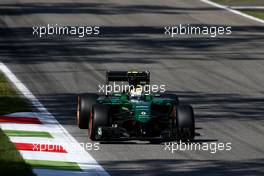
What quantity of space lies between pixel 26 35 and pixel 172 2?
1212 centimetres

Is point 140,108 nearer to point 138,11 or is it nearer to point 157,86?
point 157,86

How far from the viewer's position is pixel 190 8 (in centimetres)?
4588

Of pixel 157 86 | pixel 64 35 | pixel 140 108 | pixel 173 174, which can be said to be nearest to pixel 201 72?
pixel 157 86

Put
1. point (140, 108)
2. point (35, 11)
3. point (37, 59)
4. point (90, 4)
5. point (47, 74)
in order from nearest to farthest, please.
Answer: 1. point (140, 108)
2. point (47, 74)
3. point (37, 59)
4. point (35, 11)
5. point (90, 4)

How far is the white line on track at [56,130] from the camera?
688 inches

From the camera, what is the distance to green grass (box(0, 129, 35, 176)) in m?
17.1

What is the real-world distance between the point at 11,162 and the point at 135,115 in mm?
3105

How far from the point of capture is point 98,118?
780 inches
